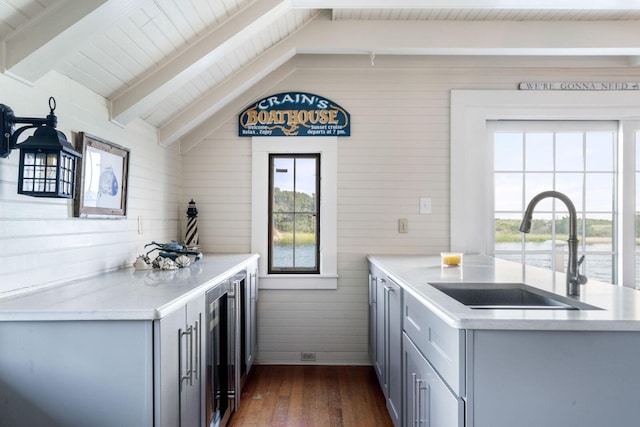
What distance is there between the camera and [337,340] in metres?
3.37

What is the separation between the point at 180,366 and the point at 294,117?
228 cm

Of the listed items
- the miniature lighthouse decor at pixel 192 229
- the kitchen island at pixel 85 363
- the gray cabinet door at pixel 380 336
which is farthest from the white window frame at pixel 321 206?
the kitchen island at pixel 85 363

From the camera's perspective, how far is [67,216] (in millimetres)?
1822

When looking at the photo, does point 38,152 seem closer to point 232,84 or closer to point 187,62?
point 187,62

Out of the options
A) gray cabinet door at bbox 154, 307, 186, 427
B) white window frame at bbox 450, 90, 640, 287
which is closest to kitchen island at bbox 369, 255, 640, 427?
gray cabinet door at bbox 154, 307, 186, 427

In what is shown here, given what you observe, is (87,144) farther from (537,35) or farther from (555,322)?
(537,35)

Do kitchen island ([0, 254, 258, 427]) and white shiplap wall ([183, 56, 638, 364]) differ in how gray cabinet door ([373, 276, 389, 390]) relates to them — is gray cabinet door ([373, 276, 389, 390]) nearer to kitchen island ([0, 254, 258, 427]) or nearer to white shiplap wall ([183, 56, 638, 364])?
white shiplap wall ([183, 56, 638, 364])

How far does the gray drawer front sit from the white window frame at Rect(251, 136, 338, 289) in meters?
1.45

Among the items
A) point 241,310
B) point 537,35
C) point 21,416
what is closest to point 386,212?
point 241,310

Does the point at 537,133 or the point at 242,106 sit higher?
the point at 242,106

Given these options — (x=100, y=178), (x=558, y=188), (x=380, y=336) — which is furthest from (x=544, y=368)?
(x=558, y=188)

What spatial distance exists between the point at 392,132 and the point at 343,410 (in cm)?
210

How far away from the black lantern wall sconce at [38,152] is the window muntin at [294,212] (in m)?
2.00

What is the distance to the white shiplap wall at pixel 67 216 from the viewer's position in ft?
4.92
